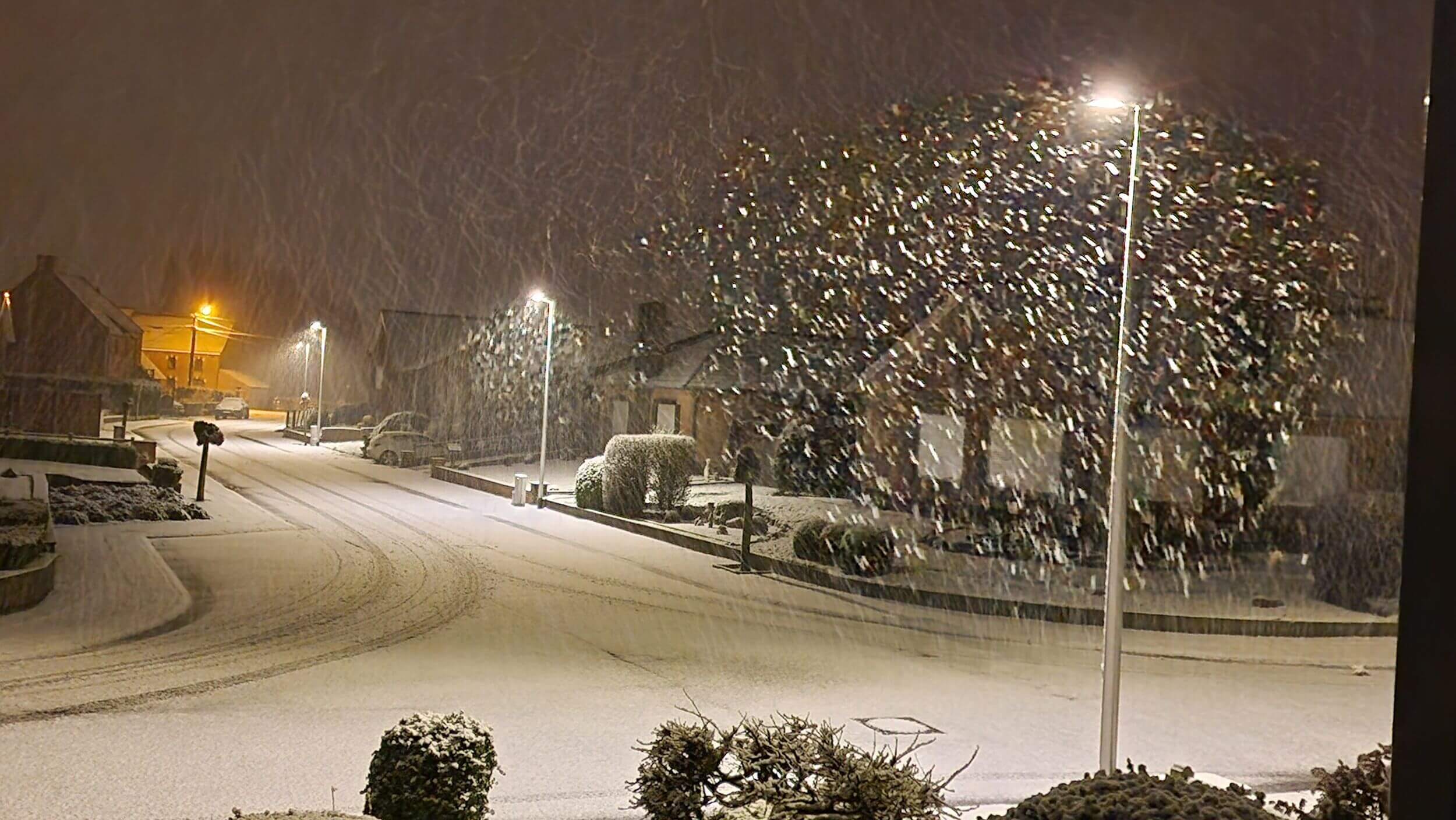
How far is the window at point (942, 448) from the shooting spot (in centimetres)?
1245

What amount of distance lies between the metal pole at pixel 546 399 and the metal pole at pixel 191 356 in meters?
2.75

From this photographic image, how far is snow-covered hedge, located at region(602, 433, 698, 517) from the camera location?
918cm

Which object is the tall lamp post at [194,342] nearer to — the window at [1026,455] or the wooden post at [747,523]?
the wooden post at [747,523]

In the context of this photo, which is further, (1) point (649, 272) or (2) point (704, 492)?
(1) point (649, 272)

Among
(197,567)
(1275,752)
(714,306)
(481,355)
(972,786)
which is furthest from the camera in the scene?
(714,306)

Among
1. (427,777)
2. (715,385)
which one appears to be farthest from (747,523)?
(427,777)

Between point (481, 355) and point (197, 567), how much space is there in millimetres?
2732

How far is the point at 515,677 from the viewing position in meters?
6.57

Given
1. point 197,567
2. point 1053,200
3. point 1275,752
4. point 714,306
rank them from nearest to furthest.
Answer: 1. point 1275,752
2. point 197,567
3. point 714,306
4. point 1053,200

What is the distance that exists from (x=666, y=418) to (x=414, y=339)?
2694 millimetres

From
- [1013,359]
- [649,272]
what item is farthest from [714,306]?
[1013,359]

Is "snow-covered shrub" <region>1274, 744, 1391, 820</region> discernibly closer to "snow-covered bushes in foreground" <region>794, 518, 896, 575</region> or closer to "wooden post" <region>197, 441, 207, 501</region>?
"wooden post" <region>197, 441, 207, 501</region>

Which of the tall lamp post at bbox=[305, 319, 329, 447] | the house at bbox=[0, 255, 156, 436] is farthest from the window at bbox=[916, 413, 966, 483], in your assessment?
the house at bbox=[0, 255, 156, 436]

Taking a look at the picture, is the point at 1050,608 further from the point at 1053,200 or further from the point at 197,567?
the point at 1053,200
